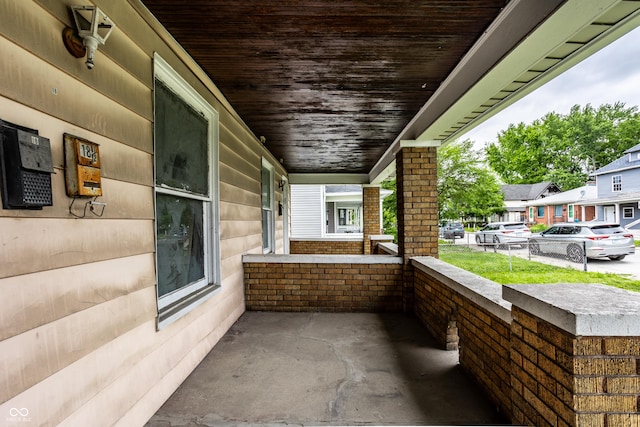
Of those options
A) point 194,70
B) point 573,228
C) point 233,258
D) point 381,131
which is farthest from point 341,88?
point 573,228

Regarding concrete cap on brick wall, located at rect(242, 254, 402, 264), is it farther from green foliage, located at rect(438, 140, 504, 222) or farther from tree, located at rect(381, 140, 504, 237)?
green foliage, located at rect(438, 140, 504, 222)

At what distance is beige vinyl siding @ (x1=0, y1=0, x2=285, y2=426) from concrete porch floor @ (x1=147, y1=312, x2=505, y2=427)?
1.12 feet

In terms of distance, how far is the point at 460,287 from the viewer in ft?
8.20

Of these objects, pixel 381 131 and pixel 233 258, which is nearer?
pixel 233 258

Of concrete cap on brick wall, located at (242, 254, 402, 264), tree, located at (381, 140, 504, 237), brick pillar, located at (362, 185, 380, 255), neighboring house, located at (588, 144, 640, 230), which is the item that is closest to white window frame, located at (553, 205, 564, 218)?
neighboring house, located at (588, 144, 640, 230)

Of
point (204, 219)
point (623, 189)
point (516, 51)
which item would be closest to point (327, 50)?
point (516, 51)

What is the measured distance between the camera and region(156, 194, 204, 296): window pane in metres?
2.20

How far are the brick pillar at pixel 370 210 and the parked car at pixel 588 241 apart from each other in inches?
189

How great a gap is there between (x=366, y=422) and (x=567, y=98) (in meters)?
47.3

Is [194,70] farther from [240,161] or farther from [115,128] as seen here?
[240,161]

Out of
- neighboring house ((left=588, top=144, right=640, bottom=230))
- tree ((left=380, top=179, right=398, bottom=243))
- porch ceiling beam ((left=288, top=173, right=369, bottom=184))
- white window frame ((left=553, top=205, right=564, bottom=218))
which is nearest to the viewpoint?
porch ceiling beam ((left=288, top=173, right=369, bottom=184))

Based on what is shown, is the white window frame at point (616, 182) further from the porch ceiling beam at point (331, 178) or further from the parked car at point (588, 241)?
the porch ceiling beam at point (331, 178)

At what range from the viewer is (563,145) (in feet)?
110

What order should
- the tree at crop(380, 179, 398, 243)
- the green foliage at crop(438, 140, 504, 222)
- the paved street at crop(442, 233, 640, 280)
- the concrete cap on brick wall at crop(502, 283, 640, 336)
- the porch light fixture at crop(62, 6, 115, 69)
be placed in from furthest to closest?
the tree at crop(380, 179, 398, 243)
the green foliage at crop(438, 140, 504, 222)
the paved street at crop(442, 233, 640, 280)
the porch light fixture at crop(62, 6, 115, 69)
the concrete cap on brick wall at crop(502, 283, 640, 336)
